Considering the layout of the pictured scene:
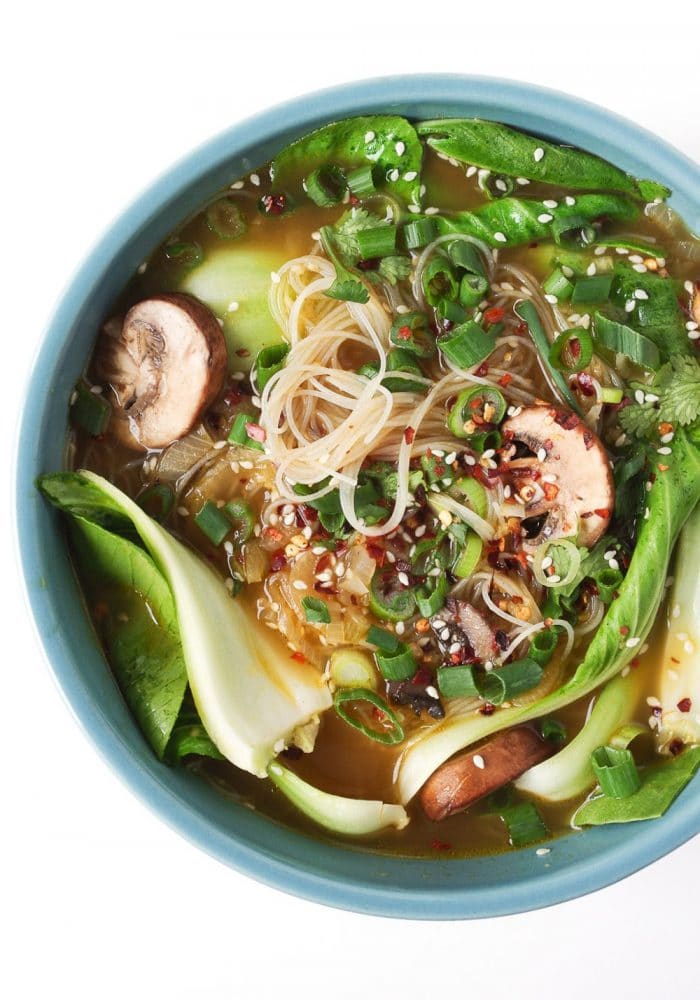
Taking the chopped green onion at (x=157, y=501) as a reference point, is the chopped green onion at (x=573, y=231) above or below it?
above

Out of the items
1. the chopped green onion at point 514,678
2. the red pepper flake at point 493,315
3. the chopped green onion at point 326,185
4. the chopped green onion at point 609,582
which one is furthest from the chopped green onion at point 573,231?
the chopped green onion at point 514,678

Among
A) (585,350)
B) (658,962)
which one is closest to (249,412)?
(585,350)

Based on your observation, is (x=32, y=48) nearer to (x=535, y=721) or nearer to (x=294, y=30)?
(x=294, y=30)

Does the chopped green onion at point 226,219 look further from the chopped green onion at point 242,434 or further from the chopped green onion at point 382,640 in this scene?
the chopped green onion at point 382,640

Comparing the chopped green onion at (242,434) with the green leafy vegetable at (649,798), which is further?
the chopped green onion at (242,434)

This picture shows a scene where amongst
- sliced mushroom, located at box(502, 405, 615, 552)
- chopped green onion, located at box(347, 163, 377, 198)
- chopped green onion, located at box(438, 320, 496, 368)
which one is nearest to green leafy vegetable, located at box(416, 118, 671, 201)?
chopped green onion, located at box(347, 163, 377, 198)

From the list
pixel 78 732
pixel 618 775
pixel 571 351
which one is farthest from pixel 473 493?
pixel 78 732
